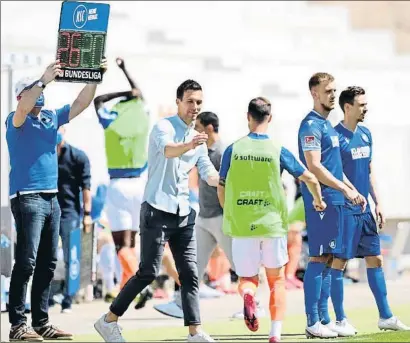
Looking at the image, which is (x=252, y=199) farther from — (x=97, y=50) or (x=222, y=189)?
(x=97, y=50)

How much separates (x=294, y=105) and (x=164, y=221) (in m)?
18.6

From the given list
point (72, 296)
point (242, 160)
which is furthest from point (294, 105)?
point (242, 160)

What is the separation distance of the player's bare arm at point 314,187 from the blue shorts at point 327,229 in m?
0.40

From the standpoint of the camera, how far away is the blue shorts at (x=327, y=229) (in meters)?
11.4

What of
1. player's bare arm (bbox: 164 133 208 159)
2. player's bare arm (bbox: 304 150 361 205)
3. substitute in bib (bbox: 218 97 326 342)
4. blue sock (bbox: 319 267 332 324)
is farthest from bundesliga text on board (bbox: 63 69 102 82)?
blue sock (bbox: 319 267 332 324)

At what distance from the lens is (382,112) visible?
2756cm

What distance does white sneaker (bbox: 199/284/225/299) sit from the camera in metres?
16.4

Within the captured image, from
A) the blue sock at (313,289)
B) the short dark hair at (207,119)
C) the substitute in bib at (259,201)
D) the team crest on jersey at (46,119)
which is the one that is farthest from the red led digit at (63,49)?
the short dark hair at (207,119)

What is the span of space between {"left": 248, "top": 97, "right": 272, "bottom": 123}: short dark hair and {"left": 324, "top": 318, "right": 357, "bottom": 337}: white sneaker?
5.73 ft

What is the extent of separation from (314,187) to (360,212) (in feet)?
3.15

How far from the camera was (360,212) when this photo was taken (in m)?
11.6

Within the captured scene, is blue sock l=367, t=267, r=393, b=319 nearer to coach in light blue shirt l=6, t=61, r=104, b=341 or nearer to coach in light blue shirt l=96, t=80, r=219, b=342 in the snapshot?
coach in light blue shirt l=96, t=80, r=219, b=342

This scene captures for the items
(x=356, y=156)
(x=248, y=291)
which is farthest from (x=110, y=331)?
(x=356, y=156)

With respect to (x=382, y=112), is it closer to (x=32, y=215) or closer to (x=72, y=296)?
(x=72, y=296)
